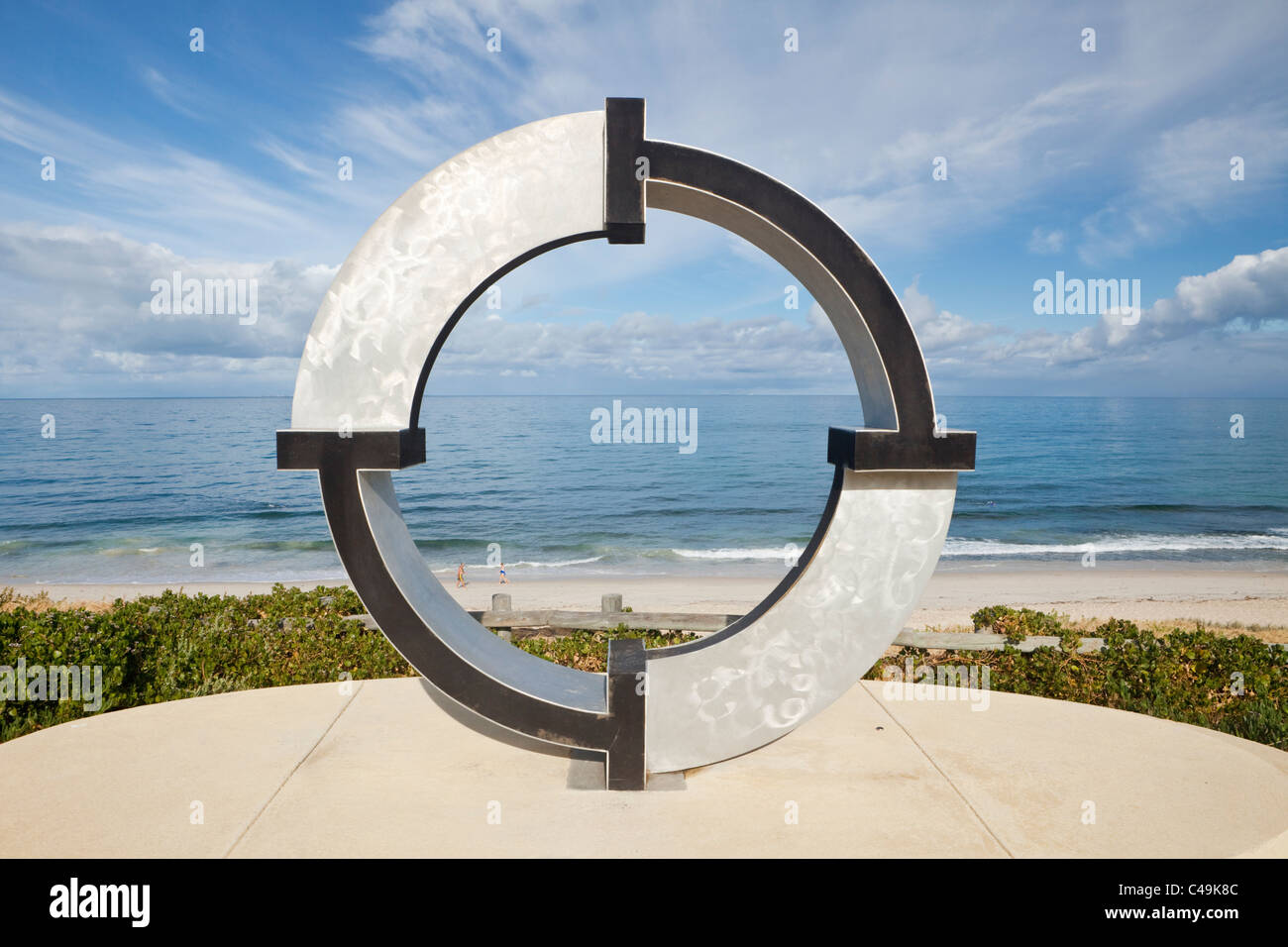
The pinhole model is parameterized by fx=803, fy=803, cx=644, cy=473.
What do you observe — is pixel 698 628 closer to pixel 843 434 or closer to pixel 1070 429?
pixel 843 434

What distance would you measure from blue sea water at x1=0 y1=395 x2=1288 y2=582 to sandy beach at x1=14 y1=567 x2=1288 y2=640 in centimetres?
177

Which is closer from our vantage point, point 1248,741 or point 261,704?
point 1248,741

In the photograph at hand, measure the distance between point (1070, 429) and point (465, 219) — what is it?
255 feet

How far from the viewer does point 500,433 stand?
69125mm

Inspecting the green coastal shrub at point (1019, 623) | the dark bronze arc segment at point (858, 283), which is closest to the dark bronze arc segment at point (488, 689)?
the dark bronze arc segment at point (858, 283)

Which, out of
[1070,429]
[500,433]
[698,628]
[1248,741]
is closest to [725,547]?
[698,628]

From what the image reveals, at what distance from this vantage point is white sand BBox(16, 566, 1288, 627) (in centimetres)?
1908

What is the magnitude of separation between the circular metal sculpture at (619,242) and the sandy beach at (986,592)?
12932mm

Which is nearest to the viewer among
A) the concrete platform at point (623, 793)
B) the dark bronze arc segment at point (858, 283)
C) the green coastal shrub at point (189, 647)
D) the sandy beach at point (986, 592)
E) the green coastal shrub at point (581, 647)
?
the concrete platform at point (623, 793)

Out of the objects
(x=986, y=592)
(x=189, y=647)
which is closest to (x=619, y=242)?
(x=189, y=647)

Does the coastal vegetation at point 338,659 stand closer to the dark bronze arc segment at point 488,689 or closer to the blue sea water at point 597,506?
the dark bronze arc segment at point 488,689

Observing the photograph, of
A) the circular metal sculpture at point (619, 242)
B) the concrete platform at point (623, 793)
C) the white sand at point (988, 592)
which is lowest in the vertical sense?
the white sand at point (988, 592)

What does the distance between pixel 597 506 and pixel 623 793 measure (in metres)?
32.2

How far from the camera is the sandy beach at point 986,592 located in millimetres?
19031
